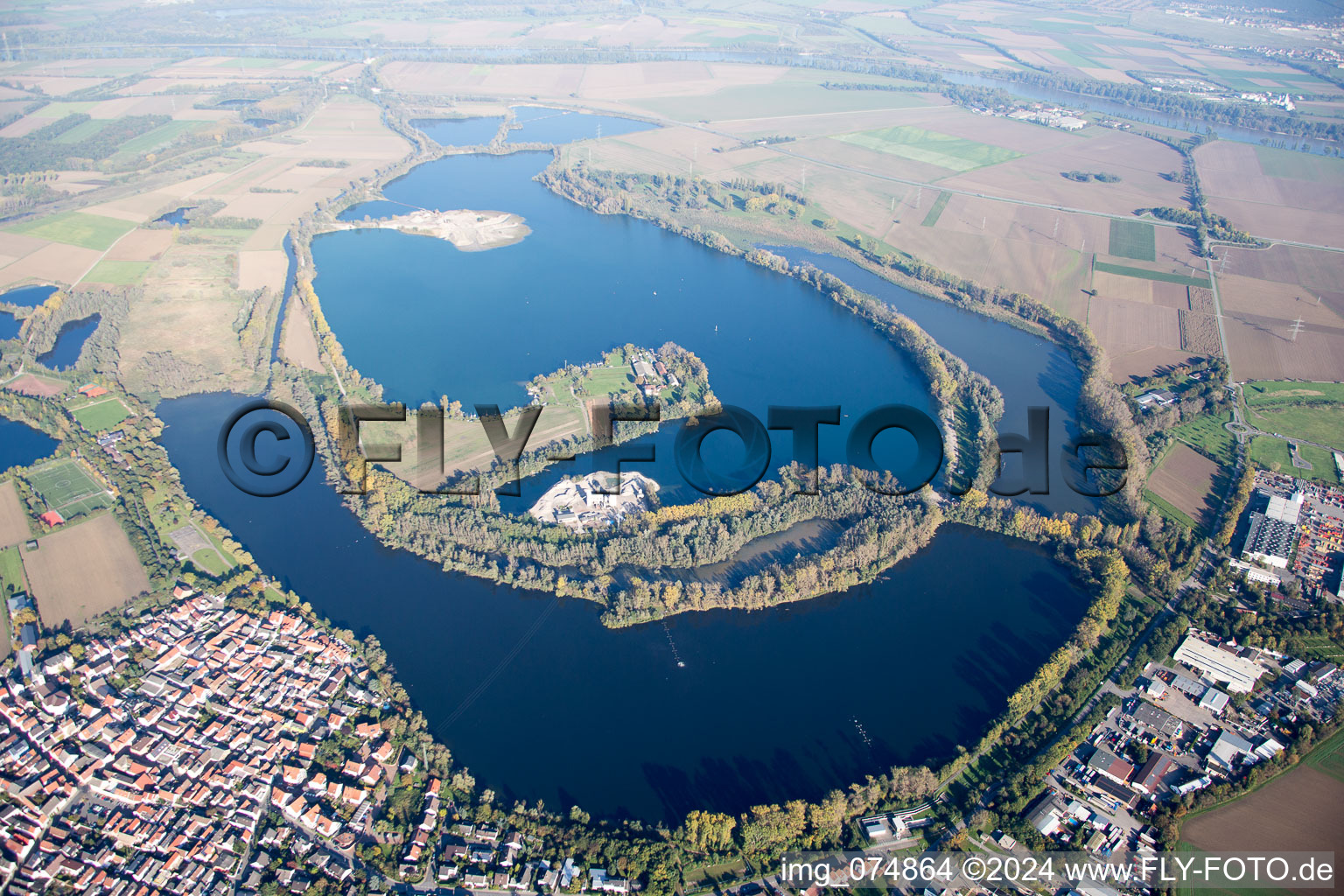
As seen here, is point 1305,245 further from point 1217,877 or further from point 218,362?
point 218,362

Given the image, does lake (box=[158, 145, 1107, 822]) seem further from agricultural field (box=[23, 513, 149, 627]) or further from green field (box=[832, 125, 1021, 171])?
green field (box=[832, 125, 1021, 171])

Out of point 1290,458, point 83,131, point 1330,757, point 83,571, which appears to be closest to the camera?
point 1330,757

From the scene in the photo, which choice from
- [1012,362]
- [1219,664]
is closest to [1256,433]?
[1012,362]

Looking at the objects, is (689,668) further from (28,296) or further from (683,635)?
(28,296)

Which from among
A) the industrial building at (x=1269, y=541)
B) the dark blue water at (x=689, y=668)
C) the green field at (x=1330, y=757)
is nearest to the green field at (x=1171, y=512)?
the industrial building at (x=1269, y=541)

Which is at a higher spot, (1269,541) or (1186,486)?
(1186,486)

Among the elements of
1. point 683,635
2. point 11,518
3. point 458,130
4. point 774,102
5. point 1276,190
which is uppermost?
point 774,102
